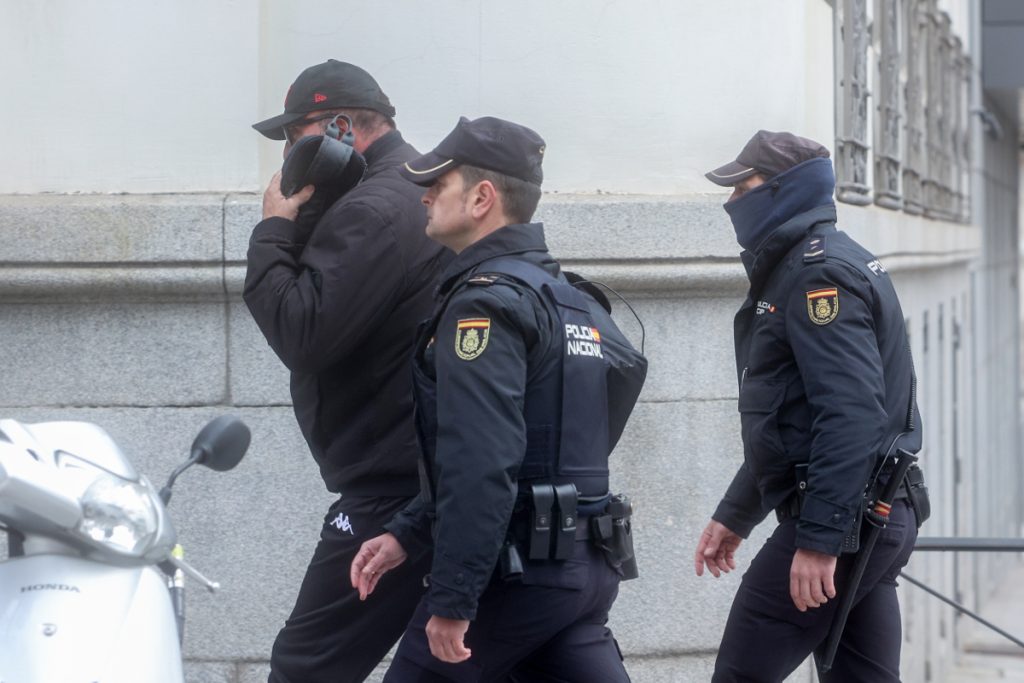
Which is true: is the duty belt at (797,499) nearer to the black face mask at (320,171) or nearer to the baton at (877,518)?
the baton at (877,518)

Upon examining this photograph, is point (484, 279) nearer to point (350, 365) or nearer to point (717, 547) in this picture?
point (350, 365)

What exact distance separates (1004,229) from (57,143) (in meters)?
17.7

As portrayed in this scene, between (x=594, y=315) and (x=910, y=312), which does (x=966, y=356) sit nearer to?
(x=910, y=312)

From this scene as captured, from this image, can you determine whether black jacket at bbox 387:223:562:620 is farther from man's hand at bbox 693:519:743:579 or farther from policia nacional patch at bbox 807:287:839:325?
man's hand at bbox 693:519:743:579

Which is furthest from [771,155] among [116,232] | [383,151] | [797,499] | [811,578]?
[116,232]

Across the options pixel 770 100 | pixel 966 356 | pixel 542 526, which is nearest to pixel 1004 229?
pixel 966 356

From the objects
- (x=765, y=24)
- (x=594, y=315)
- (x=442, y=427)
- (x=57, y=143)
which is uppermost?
(x=765, y=24)

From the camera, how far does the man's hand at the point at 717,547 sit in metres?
4.55

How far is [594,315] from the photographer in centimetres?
369

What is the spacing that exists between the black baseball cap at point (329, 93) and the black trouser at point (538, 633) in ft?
4.43

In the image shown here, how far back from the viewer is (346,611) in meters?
3.99

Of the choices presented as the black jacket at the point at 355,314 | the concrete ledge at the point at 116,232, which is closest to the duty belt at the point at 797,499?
the black jacket at the point at 355,314

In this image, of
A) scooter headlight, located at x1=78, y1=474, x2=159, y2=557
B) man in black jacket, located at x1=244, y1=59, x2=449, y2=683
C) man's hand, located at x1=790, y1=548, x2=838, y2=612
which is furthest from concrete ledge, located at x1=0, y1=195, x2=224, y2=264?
scooter headlight, located at x1=78, y1=474, x2=159, y2=557

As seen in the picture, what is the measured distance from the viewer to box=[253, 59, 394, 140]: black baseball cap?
413cm
